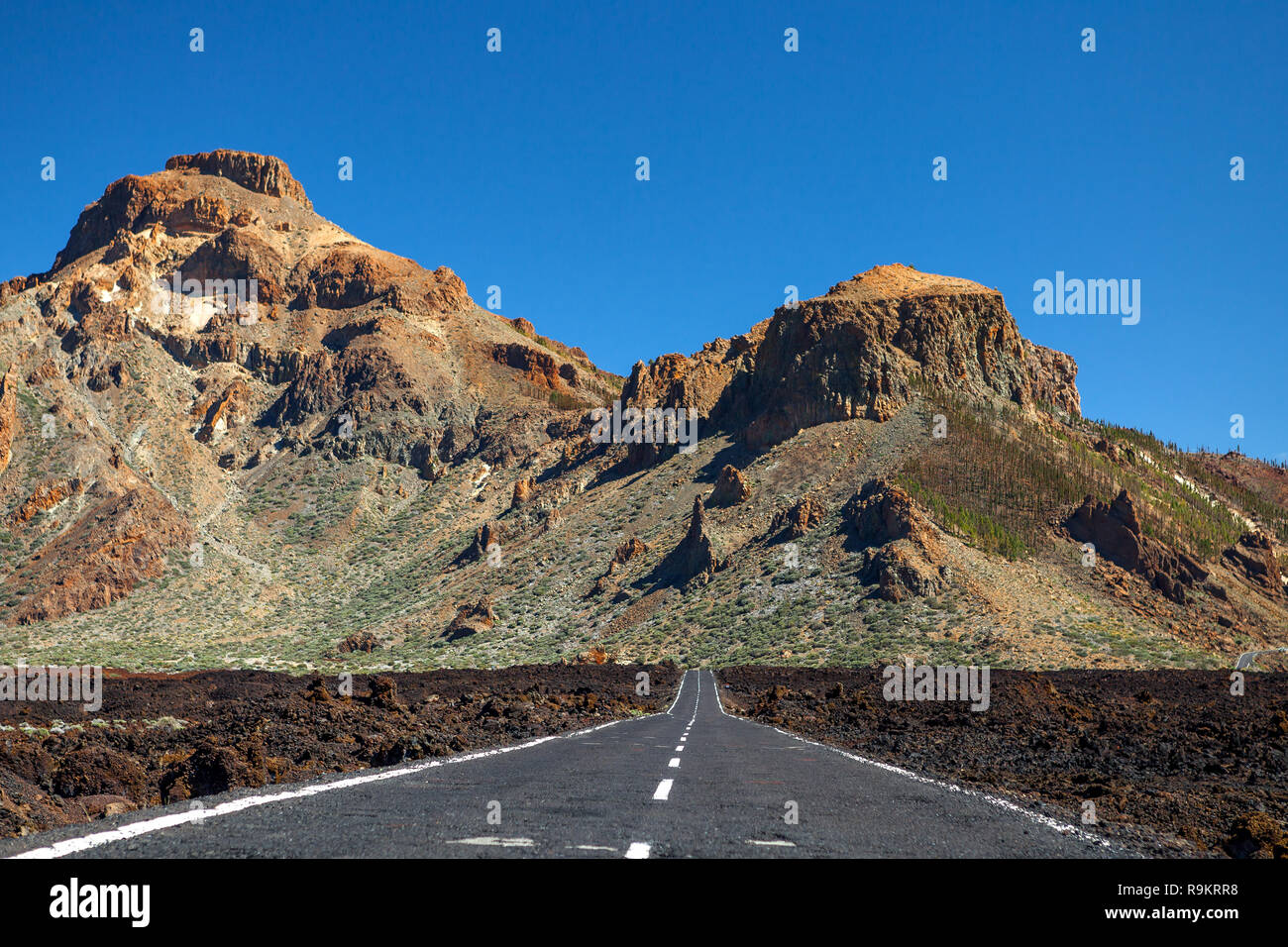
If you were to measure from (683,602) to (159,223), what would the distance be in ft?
349

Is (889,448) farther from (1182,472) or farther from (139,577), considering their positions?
(139,577)

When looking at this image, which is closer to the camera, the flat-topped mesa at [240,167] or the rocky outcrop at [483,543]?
the rocky outcrop at [483,543]

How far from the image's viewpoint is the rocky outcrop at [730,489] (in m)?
85.9

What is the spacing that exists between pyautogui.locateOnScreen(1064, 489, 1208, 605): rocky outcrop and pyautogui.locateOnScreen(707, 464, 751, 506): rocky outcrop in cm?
2683

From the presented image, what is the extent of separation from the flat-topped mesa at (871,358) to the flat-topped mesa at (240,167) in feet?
293

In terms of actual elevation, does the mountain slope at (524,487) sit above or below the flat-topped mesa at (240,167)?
below

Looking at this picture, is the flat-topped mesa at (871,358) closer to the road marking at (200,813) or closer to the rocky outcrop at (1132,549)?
the rocky outcrop at (1132,549)

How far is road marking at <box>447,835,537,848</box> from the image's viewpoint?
7230 mm

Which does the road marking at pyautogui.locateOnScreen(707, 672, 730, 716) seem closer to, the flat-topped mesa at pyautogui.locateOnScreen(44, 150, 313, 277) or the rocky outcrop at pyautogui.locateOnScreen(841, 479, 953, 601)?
the rocky outcrop at pyautogui.locateOnScreen(841, 479, 953, 601)

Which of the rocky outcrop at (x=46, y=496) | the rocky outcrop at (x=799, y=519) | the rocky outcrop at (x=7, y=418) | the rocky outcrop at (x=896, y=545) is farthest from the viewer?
the rocky outcrop at (x=7, y=418)

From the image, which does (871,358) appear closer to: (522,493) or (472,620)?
(522,493)

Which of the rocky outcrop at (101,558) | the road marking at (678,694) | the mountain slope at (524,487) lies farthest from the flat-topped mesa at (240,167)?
the road marking at (678,694)

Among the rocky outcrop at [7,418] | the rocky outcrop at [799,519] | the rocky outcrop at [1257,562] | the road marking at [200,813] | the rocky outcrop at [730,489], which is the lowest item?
the rocky outcrop at [1257,562]
